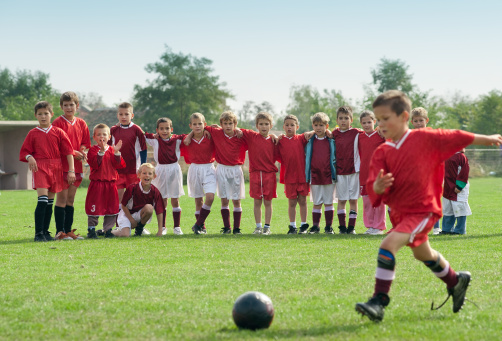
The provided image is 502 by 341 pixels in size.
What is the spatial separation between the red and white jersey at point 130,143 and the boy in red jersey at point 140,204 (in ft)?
1.62

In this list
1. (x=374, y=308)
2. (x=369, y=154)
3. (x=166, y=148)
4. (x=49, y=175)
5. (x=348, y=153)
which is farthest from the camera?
(x=166, y=148)

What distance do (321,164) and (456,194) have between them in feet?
7.91

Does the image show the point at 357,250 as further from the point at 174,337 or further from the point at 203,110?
the point at 203,110

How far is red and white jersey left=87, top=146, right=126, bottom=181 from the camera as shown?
10672mm

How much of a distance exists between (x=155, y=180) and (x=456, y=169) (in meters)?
5.39

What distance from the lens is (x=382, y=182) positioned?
4.78m

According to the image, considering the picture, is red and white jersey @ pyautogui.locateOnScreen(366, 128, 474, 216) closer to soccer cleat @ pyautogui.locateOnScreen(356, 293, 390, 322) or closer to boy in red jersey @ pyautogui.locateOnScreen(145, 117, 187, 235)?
soccer cleat @ pyautogui.locateOnScreen(356, 293, 390, 322)

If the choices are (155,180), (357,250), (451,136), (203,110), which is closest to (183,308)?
(451,136)

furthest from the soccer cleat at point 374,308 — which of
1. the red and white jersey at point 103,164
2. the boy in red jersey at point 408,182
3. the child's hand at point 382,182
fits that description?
the red and white jersey at point 103,164

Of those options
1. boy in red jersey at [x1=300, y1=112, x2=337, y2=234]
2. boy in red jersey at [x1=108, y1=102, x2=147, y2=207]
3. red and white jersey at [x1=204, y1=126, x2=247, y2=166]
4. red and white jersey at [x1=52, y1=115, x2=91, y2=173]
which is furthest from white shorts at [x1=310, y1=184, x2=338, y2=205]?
red and white jersey at [x1=52, y1=115, x2=91, y2=173]

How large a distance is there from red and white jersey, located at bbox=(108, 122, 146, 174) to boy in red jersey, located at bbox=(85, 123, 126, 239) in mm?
482

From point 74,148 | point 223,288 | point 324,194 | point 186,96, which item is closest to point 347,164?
point 324,194

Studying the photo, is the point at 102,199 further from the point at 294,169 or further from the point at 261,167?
the point at 294,169

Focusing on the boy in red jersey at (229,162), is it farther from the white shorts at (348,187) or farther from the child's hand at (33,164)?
the child's hand at (33,164)
